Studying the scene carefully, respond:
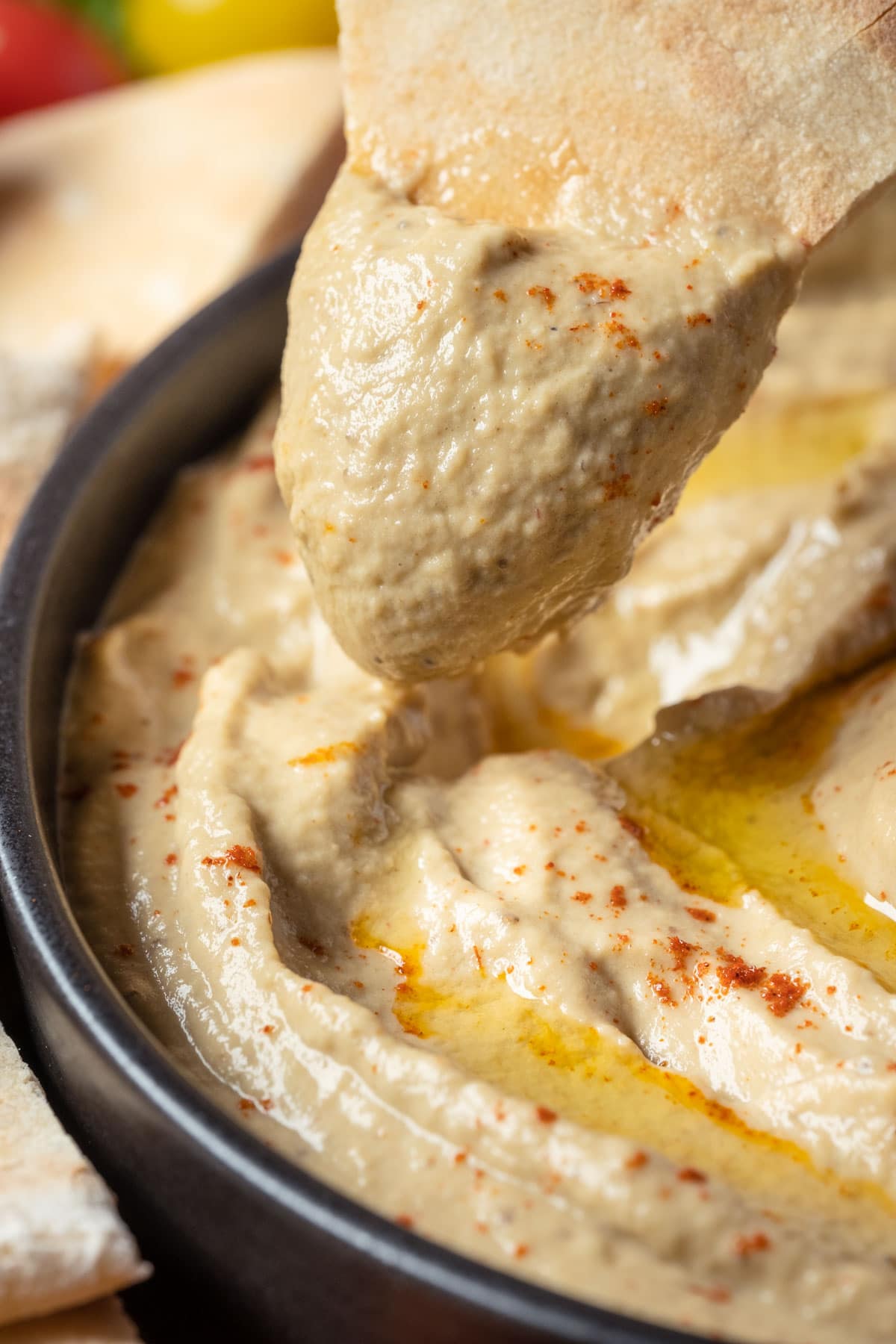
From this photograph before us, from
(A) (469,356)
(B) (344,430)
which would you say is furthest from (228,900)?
(A) (469,356)

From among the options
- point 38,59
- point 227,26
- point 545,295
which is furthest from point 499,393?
point 38,59

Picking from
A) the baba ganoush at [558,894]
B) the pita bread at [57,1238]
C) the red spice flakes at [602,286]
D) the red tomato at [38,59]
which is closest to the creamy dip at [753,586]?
the baba ganoush at [558,894]

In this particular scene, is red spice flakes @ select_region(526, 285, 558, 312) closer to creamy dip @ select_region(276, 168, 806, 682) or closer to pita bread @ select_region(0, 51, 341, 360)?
creamy dip @ select_region(276, 168, 806, 682)

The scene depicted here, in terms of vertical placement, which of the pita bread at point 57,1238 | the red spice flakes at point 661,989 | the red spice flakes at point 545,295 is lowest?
the pita bread at point 57,1238

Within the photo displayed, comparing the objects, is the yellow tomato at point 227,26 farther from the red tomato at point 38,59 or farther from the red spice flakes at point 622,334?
the red spice flakes at point 622,334

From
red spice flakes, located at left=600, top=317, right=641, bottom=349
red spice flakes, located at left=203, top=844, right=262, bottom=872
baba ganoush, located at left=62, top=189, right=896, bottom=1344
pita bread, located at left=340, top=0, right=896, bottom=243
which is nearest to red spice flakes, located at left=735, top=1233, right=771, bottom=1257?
baba ganoush, located at left=62, top=189, right=896, bottom=1344

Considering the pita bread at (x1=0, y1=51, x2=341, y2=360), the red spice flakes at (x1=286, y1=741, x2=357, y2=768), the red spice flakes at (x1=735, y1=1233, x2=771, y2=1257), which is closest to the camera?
the red spice flakes at (x1=735, y1=1233, x2=771, y2=1257)

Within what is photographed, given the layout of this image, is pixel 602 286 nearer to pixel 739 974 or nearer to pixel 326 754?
pixel 326 754
